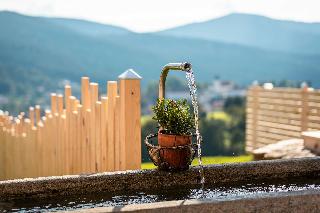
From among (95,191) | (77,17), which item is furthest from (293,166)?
(77,17)

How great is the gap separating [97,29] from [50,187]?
4446 centimetres

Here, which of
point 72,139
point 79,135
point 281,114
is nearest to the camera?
point 79,135

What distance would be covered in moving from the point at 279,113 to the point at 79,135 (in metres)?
6.57

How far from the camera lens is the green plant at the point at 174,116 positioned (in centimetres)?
331

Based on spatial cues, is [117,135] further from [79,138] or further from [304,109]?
[304,109]

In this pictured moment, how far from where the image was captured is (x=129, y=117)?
158 inches

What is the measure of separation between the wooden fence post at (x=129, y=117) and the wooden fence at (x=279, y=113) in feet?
19.0

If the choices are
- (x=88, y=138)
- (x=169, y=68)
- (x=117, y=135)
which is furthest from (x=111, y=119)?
(x=169, y=68)

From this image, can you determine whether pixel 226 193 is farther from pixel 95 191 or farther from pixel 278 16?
pixel 278 16

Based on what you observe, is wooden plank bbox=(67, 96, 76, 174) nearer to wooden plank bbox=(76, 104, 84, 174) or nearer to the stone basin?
wooden plank bbox=(76, 104, 84, 174)

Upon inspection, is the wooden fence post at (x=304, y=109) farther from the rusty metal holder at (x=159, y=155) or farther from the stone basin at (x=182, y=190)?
the rusty metal holder at (x=159, y=155)

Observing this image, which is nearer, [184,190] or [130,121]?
[184,190]

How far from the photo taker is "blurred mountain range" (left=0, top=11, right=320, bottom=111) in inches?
1549

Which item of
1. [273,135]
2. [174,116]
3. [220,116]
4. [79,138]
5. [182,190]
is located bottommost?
[220,116]
